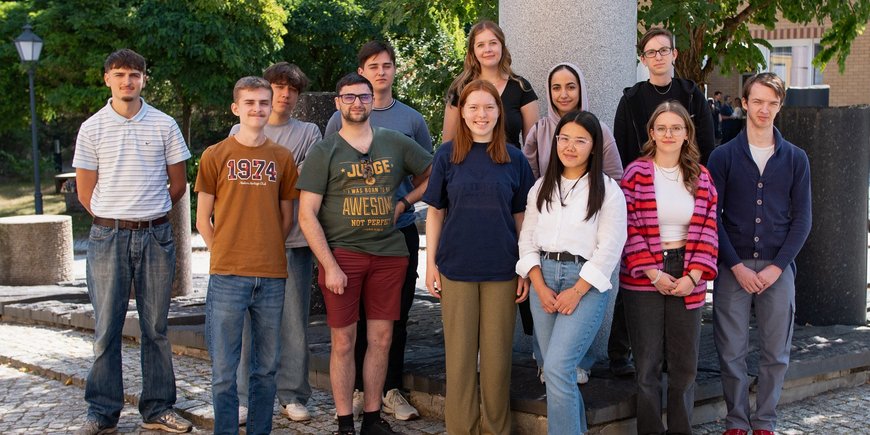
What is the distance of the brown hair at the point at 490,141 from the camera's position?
16.5ft

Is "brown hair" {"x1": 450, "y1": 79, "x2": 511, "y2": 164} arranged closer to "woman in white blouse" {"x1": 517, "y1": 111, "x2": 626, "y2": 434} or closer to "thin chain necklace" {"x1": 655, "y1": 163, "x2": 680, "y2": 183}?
"woman in white blouse" {"x1": 517, "y1": 111, "x2": 626, "y2": 434}

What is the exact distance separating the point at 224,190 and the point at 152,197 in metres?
0.67

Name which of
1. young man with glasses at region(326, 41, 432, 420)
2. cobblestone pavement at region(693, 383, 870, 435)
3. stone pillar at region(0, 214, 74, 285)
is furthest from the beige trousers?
stone pillar at region(0, 214, 74, 285)

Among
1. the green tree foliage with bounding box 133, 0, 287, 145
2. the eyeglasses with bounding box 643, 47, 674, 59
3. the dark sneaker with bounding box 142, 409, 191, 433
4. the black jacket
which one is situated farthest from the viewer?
the green tree foliage with bounding box 133, 0, 287, 145

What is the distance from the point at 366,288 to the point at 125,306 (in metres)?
1.37

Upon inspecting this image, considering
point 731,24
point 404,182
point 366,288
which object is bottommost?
point 366,288

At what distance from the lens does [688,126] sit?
505 cm

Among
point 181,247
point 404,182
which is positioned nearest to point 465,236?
point 404,182

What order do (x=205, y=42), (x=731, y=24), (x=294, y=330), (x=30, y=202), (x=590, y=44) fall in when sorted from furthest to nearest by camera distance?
1. (x=30, y=202)
2. (x=205, y=42)
3. (x=731, y=24)
4. (x=590, y=44)
5. (x=294, y=330)

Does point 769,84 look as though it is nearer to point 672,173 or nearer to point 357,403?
point 672,173

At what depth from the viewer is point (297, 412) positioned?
5883 millimetres

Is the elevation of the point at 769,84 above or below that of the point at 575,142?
above

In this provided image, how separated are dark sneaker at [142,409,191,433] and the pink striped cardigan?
8.50ft

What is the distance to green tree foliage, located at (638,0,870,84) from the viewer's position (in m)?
8.62
